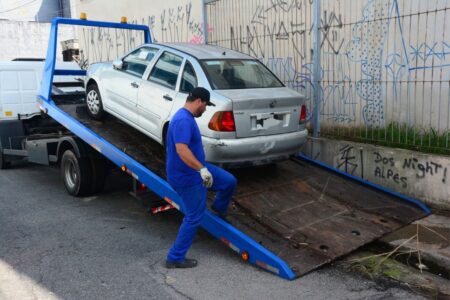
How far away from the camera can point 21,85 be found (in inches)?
365

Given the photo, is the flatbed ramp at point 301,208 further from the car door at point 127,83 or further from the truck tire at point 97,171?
the truck tire at point 97,171

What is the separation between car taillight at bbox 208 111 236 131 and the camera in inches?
198

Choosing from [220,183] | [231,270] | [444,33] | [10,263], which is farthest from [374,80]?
[10,263]

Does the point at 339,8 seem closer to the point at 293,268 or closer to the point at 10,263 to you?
the point at 293,268

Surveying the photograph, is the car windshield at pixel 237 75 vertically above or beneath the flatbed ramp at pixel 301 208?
above

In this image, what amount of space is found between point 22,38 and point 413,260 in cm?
3105

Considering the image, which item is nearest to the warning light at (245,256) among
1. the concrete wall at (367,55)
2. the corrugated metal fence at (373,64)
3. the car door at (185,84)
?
the car door at (185,84)

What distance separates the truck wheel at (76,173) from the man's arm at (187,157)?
10.5 feet

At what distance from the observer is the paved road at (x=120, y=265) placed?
4004mm

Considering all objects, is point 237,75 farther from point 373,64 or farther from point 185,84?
point 373,64

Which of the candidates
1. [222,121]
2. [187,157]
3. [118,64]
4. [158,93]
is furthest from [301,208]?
[118,64]

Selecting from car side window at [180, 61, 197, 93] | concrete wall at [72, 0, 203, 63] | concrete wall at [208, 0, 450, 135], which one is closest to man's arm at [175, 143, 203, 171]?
car side window at [180, 61, 197, 93]

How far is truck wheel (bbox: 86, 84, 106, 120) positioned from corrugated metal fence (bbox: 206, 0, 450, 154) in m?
3.54

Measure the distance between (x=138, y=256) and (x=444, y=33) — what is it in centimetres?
499
